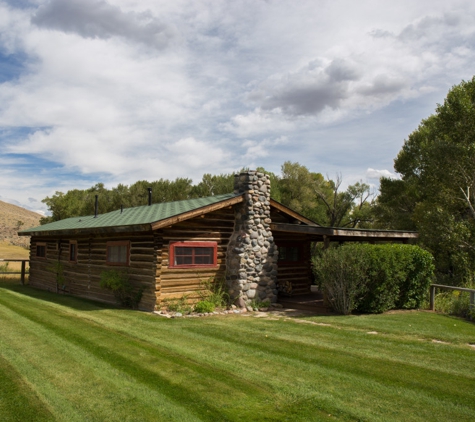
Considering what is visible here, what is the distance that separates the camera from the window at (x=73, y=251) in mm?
17328

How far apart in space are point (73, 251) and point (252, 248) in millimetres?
8252

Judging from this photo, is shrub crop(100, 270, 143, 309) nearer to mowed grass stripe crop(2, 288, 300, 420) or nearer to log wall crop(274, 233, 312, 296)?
mowed grass stripe crop(2, 288, 300, 420)

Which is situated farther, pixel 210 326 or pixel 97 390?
pixel 210 326

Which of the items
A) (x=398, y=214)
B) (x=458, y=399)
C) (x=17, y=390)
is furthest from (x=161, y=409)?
(x=398, y=214)

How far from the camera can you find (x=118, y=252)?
48.5 feet

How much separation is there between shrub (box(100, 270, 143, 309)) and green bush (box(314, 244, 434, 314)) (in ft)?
19.5

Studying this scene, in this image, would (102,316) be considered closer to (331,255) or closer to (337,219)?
(331,255)

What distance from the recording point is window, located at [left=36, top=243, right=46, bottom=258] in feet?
68.4

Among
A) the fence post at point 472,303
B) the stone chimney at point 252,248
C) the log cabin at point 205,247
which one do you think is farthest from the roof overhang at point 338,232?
the fence post at point 472,303

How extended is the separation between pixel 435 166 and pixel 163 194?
2600 cm

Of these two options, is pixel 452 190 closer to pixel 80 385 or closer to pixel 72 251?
pixel 72 251

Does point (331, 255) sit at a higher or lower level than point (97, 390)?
higher

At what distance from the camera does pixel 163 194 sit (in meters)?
41.2

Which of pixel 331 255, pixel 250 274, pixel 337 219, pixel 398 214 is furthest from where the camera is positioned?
pixel 337 219
